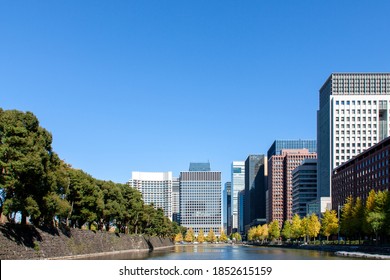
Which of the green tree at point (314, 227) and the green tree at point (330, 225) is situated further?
the green tree at point (314, 227)

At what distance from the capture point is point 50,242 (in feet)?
229

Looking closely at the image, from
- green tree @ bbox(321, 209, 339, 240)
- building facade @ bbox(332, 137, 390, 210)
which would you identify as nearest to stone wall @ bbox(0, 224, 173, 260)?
green tree @ bbox(321, 209, 339, 240)

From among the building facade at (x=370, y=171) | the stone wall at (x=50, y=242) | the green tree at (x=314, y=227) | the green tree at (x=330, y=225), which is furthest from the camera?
the green tree at (x=314, y=227)

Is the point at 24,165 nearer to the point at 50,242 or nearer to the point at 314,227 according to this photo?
the point at 50,242

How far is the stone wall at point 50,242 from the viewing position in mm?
56994

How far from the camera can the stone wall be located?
2244 inches

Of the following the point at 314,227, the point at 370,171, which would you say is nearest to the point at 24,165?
the point at 314,227

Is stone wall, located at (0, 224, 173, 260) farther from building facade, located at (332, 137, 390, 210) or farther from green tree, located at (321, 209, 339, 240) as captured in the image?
building facade, located at (332, 137, 390, 210)

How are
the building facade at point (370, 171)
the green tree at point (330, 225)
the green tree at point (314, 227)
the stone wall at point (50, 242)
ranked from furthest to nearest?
the green tree at point (314, 227) → the building facade at point (370, 171) → the green tree at point (330, 225) → the stone wall at point (50, 242)

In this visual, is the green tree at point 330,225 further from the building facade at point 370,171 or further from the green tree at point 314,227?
the building facade at point 370,171

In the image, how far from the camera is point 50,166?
65562mm

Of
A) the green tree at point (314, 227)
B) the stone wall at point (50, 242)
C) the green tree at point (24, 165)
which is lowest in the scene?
the green tree at point (314, 227)

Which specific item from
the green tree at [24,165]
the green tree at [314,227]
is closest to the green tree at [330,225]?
the green tree at [314,227]
